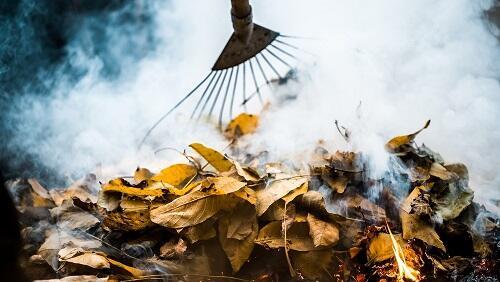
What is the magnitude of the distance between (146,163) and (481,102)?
2.29m

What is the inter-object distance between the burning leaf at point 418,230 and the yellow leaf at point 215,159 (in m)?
0.91

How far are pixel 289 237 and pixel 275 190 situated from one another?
24cm

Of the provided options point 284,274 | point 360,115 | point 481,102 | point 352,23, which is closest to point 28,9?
point 352,23

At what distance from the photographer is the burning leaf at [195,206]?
189cm

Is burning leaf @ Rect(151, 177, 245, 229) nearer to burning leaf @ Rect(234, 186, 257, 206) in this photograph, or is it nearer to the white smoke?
burning leaf @ Rect(234, 186, 257, 206)

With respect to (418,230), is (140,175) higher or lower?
higher

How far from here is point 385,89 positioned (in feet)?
9.56

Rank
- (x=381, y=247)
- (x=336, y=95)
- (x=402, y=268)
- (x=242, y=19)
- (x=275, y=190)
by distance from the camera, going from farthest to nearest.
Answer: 1. (x=336, y=95)
2. (x=242, y=19)
3. (x=275, y=190)
4. (x=381, y=247)
5. (x=402, y=268)

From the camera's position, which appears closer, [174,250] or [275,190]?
[174,250]

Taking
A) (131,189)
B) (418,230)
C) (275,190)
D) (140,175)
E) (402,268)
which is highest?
(140,175)

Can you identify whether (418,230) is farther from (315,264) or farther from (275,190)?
(275,190)

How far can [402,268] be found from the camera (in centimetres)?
172

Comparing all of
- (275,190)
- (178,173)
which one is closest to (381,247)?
(275,190)

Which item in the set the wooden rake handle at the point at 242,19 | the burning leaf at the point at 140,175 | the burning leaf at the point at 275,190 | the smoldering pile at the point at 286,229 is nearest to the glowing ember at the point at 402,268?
the smoldering pile at the point at 286,229
